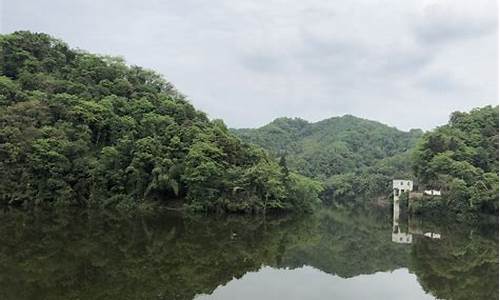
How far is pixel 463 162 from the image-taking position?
36.6 meters

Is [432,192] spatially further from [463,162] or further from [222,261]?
[222,261]

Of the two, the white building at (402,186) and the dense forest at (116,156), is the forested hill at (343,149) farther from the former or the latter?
the dense forest at (116,156)

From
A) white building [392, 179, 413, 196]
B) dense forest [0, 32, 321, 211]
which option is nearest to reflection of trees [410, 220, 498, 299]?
dense forest [0, 32, 321, 211]

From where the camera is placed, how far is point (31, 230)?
17422 millimetres

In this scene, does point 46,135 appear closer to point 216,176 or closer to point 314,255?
point 216,176

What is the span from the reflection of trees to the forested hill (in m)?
38.3

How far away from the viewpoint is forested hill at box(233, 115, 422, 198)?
65.6 meters

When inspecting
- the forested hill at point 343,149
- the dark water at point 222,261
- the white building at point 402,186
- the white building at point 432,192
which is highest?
the forested hill at point 343,149

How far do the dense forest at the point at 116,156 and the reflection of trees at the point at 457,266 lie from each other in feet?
39.3

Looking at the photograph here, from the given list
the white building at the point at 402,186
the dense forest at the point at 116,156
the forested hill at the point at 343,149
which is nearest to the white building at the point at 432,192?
the white building at the point at 402,186

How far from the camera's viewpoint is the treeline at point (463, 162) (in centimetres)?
3403

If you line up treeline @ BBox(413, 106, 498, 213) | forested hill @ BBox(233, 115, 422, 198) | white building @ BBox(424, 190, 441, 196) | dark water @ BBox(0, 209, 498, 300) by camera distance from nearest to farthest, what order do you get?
dark water @ BBox(0, 209, 498, 300), treeline @ BBox(413, 106, 498, 213), white building @ BBox(424, 190, 441, 196), forested hill @ BBox(233, 115, 422, 198)

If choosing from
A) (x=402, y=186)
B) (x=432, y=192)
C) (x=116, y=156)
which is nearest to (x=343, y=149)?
(x=402, y=186)

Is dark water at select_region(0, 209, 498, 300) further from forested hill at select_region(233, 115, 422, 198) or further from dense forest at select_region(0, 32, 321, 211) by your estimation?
forested hill at select_region(233, 115, 422, 198)
